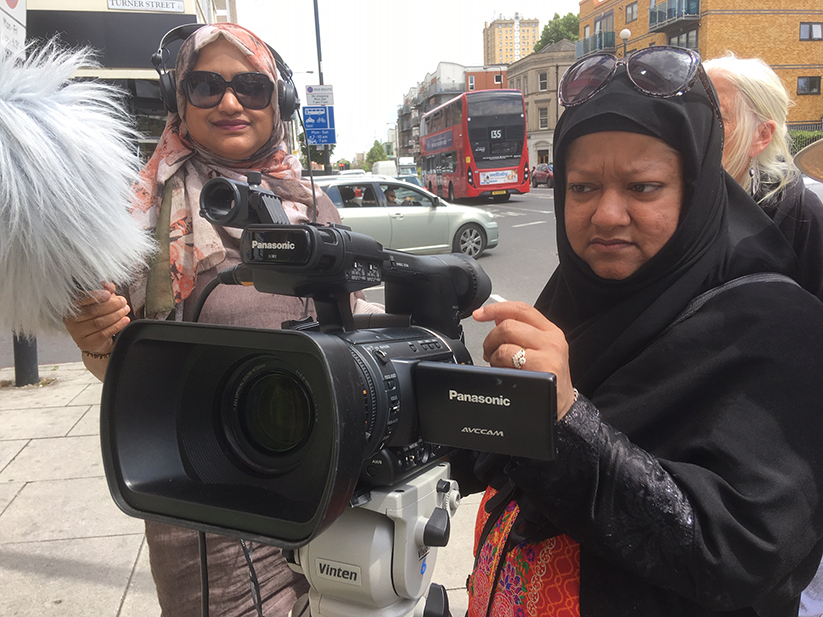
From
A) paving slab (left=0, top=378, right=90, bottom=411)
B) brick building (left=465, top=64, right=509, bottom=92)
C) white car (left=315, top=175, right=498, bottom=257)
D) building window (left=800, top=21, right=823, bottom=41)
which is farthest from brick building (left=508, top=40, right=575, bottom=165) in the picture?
paving slab (left=0, top=378, right=90, bottom=411)

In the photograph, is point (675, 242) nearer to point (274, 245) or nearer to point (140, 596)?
point (274, 245)

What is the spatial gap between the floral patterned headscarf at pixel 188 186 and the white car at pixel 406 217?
7.55 metres

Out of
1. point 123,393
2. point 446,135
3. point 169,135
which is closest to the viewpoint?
point 123,393

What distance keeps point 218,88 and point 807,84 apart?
140 feet

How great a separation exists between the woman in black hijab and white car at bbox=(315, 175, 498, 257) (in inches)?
325

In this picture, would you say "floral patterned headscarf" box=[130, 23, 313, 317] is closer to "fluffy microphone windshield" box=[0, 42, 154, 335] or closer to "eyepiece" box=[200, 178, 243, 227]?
"fluffy microphone windshield" box=[0, 42, 154, 335]

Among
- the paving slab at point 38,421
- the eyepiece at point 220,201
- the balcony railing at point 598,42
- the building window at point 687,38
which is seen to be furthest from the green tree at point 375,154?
the eyepiece at point 220,201

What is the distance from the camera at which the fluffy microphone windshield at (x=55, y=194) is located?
1028 millimetres

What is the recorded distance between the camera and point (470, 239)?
1068 centimetres

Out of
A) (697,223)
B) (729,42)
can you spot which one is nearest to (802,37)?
(729,42)

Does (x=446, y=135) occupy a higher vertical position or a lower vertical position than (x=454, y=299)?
higher

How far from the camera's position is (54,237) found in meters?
1.07

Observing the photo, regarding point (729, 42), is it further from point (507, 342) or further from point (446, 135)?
point (507, 342)

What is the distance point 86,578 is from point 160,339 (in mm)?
2498
